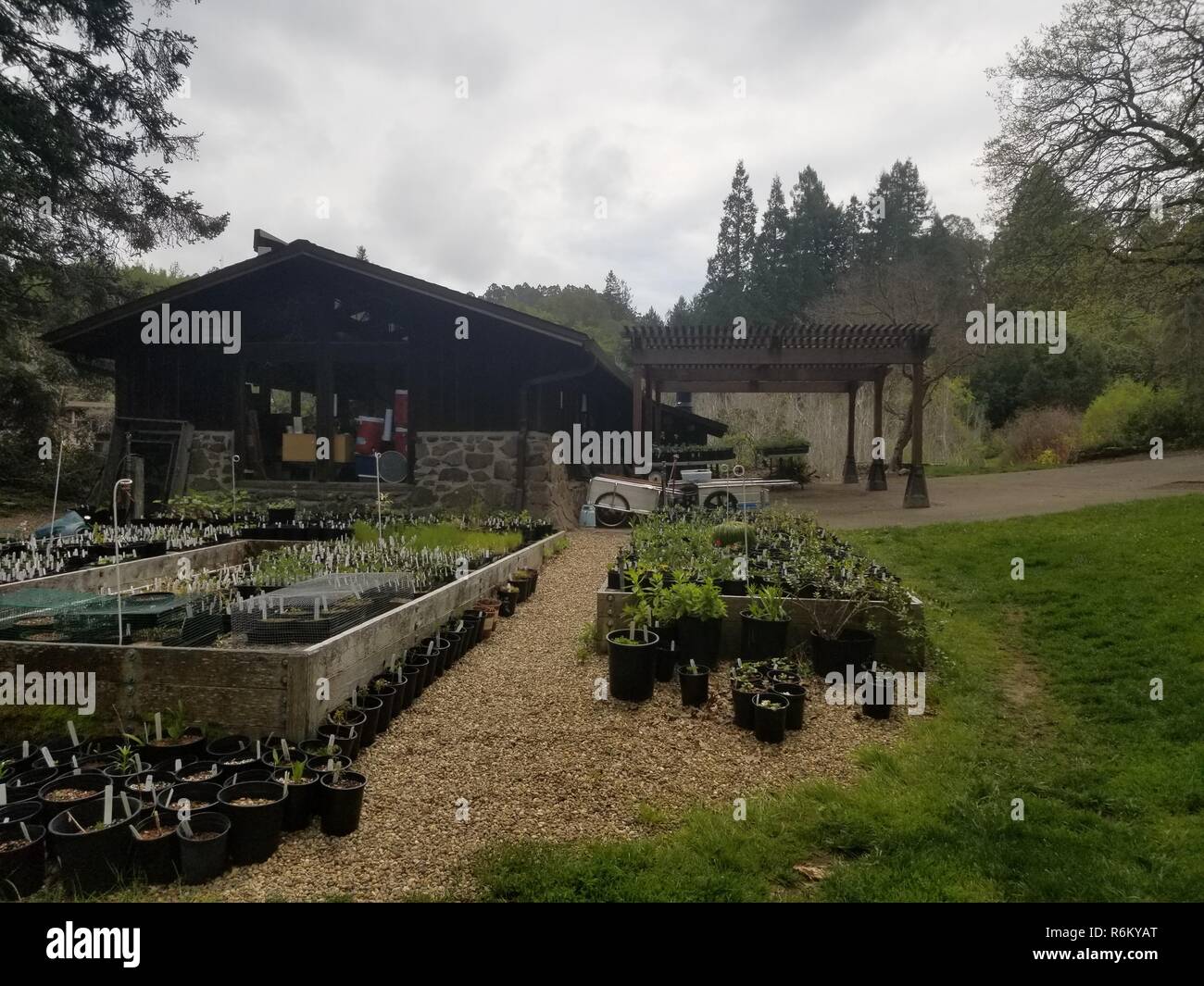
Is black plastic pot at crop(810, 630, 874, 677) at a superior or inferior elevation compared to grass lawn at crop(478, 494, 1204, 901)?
superior

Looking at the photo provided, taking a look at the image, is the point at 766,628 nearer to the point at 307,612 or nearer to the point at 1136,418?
the point at 307,612

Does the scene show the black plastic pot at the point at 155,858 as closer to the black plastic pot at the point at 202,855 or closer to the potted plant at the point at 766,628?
the black plastic pot at the point at 202,855

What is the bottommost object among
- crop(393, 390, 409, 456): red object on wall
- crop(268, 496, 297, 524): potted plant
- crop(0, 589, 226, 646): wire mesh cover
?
crop(0, 589, 226, 646): wire mesh cover

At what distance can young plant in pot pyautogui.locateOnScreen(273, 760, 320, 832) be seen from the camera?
10.1ft

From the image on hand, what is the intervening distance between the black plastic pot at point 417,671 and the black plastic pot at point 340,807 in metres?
1.49

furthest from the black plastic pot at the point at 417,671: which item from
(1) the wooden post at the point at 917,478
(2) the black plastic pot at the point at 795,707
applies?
(1) the wooden post at the point at 917,478

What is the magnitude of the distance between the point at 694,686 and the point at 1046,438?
797 inches

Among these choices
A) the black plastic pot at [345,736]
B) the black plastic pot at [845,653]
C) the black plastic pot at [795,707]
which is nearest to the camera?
the black plastic pot at [345,736]

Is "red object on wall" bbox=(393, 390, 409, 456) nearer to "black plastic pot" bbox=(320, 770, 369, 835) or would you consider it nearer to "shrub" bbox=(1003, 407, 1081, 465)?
"black plastic pot" bbox=(320, 770, 369, 835)

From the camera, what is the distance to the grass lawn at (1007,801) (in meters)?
2.75

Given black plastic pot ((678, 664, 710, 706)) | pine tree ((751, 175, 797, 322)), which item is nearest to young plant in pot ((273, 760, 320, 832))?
black plastic pot ((678, 664, 710, 706))

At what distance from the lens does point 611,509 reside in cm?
1291

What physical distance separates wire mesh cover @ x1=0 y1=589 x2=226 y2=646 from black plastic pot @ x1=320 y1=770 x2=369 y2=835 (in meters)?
1.94

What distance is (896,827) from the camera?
314cm
